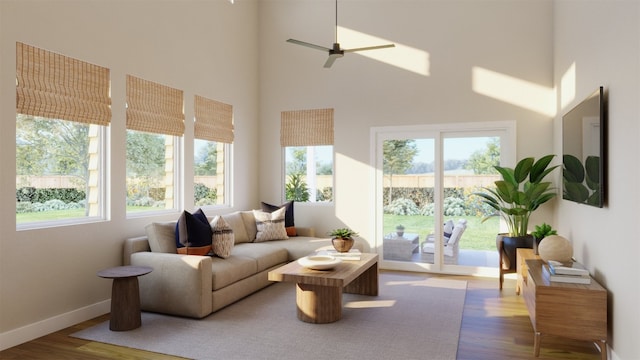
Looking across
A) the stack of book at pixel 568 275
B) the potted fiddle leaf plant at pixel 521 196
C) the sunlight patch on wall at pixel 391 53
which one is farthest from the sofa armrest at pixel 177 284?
the sunlight patch on wall at pixel 391 53


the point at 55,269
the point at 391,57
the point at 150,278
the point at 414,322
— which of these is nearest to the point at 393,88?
the point at 391,57

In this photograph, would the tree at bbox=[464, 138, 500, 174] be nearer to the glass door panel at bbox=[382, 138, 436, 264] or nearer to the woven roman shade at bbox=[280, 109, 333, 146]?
the glass door panel at bbox=[382, 138, 436, 264]

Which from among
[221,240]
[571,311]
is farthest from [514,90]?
[221,240]

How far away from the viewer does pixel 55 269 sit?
3.76 m

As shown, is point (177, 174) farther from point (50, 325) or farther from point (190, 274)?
point (50, 325)

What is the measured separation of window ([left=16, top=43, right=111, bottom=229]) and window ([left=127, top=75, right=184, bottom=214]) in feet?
1.25

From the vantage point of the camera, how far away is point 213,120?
19.8 feet

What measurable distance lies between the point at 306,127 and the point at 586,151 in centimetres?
411

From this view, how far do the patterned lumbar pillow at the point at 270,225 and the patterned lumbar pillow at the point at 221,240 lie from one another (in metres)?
1.20

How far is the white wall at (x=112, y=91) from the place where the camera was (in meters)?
3.42

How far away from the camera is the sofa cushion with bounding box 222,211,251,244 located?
18.5 feet

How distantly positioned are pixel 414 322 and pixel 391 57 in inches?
154

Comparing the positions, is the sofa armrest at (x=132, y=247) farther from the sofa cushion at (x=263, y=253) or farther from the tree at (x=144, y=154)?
the sofa cushion at (x=263, y=253)

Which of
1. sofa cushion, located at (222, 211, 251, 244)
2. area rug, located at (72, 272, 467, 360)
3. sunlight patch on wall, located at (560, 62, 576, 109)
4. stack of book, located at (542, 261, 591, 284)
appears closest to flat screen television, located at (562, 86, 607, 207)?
sunlight patch on wall, located at (560, 62, 576, 109)
